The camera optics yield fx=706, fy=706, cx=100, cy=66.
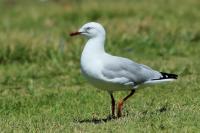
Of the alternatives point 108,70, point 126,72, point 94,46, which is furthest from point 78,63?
point 108,70

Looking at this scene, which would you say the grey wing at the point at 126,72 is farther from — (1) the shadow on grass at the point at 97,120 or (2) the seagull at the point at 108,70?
(1) the shadow on grass at the point at 97,120

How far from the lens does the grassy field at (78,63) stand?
8.88 meters

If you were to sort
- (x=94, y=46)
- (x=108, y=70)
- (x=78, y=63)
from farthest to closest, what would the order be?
(x=78, y=63)
(x=94, y=46)
(x=108, y=70)

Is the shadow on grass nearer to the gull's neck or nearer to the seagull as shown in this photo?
the seagull

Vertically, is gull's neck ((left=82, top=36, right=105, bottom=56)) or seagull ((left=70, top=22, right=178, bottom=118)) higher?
gull's neck ((left=82, top=36, right=105, bottom=56))

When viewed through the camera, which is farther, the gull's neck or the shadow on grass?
the gull's neck

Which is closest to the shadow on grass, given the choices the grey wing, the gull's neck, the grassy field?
the grassy field

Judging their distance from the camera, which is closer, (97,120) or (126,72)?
(126,72)

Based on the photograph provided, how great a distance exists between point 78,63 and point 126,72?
234 inches

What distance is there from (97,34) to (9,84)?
4242 millimetres

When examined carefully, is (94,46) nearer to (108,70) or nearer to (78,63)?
(108,70)

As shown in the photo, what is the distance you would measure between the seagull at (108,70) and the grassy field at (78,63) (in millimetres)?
422

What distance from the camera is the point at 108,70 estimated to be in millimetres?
8859

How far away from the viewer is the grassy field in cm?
888
